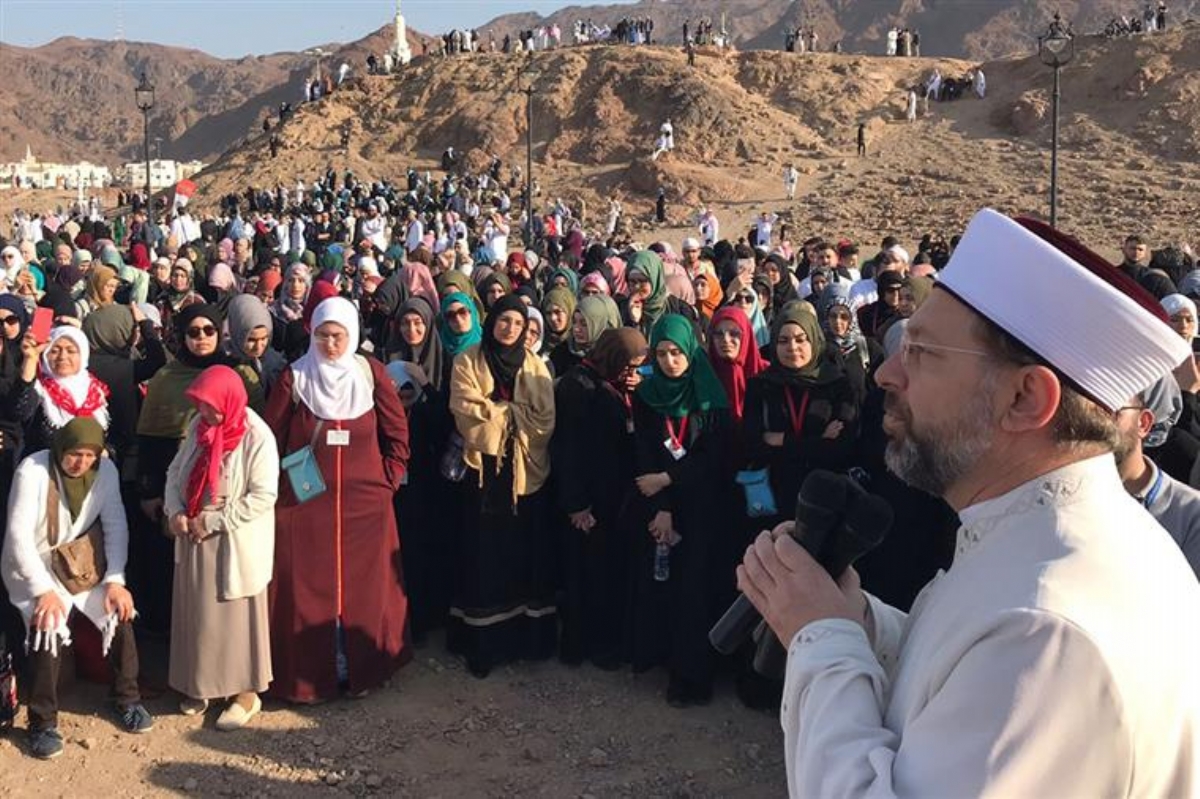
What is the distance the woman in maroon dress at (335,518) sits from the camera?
4480 mm

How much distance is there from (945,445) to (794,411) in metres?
3.11

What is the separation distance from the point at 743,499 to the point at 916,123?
114ft

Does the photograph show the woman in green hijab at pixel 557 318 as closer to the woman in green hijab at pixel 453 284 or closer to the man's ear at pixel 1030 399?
the woman in green hijab at pixel 453 284

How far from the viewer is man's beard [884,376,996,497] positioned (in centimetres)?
136

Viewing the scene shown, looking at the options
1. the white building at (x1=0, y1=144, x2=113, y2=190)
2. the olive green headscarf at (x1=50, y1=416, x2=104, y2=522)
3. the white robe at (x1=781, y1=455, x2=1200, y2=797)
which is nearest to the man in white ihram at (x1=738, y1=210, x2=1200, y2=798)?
the white robe at (x1=781, y1=455, x2=1200, y2=797)

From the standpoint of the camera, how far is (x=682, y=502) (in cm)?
463

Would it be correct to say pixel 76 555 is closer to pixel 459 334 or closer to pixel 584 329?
pixel 459 334

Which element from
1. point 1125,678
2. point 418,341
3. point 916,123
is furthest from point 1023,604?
point 916,123

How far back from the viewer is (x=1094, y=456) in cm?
131

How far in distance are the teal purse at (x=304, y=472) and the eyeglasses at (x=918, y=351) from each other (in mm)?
3396

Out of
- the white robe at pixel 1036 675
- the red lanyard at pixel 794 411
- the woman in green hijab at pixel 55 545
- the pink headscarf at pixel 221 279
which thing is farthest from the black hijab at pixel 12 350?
the white robe at pixel 1036 675

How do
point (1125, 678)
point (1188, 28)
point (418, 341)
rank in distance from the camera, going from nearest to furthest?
point (1125, 678), point (418, 341), point (1188, 28)

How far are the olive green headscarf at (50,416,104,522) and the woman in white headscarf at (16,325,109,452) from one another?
8.8 inches

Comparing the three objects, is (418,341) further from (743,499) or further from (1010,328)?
(1010,328)
